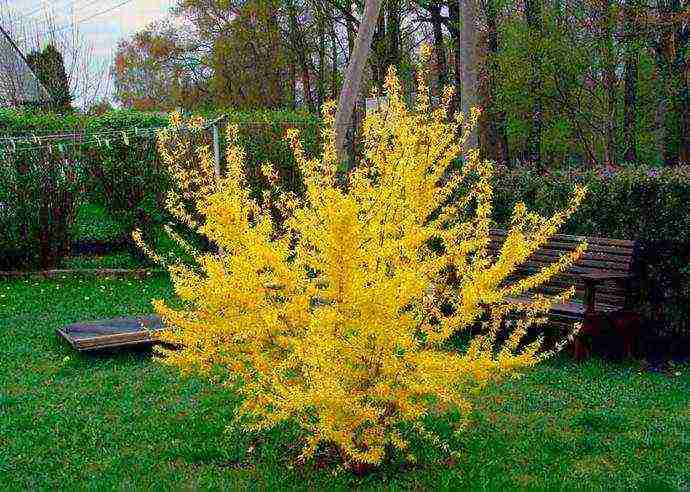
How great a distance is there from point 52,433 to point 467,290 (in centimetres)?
273

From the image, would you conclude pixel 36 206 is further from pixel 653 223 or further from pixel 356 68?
pixel 653 223

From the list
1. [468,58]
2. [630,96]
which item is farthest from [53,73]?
[630,96]

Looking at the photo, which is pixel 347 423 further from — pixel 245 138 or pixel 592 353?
pixel 245 138

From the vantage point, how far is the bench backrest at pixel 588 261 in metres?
6.66

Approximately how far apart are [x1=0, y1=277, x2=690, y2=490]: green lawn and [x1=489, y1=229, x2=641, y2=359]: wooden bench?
28 centimetres

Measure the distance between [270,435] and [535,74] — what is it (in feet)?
40.1

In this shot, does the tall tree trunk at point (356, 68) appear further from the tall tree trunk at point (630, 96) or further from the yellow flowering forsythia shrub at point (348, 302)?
the yellow flowering forsythia shrub at point (348, 302)

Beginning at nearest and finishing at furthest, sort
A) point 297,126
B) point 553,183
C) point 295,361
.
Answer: point 295,361, point 553,183, point 297,126

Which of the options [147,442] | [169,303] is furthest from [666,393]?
[169,303]

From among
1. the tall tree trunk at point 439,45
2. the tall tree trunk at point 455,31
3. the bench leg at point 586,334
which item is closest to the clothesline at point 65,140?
the bench leg at point 586,334

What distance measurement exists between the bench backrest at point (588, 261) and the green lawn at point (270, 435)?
2.11 ft

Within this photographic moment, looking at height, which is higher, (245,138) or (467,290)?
(245,138)

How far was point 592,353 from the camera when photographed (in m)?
6.76

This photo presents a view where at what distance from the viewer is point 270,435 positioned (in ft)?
15.5
